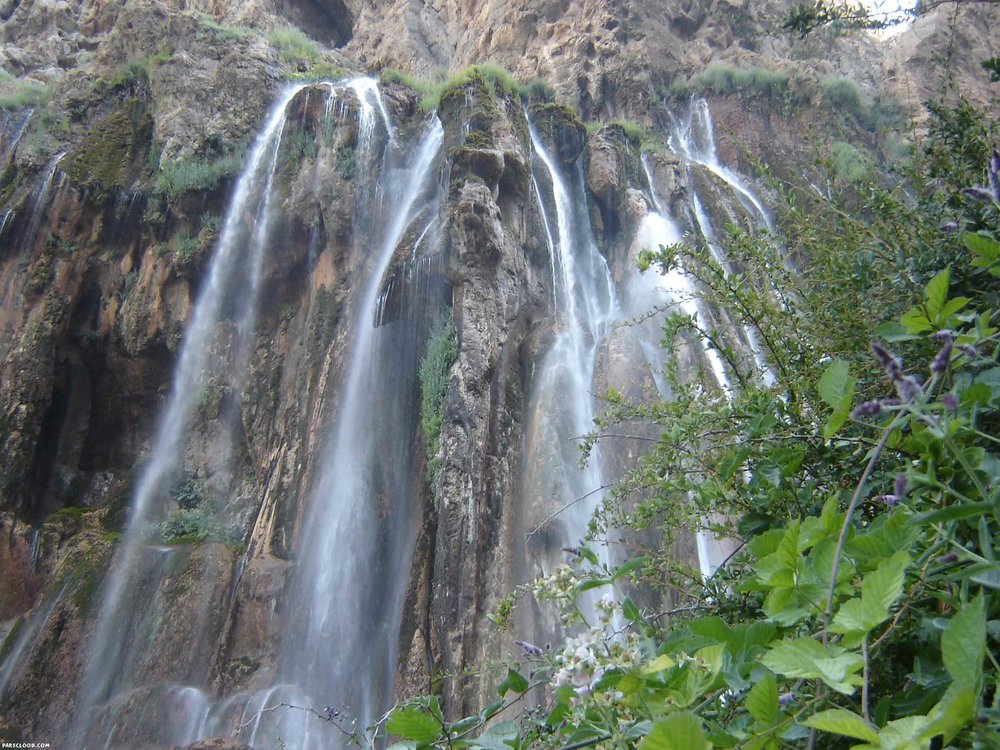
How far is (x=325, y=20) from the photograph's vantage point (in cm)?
2473

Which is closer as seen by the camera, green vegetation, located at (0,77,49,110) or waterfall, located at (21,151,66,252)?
waterfall, located at (21,151,66,252)

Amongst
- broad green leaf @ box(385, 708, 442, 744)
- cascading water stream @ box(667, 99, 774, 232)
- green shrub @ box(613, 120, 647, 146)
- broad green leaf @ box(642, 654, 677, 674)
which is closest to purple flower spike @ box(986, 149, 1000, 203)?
broad green leaf @ box(642, 654, 677, 674)

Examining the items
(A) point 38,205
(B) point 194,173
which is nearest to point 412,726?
(B) point 194,173

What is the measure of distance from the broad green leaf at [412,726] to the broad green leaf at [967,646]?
2.66 feet

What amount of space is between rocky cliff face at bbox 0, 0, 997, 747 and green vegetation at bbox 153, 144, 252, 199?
54 millimetres

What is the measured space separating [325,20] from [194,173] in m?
14.6

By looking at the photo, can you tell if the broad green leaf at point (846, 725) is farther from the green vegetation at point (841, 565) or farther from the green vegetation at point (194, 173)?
the green vegetation at point (194, 173)

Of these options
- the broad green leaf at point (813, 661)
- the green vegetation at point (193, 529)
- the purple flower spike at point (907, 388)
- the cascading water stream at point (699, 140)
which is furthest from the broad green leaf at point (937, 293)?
the cascading water stream at point (699, 140)

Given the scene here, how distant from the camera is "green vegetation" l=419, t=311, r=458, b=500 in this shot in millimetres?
9477

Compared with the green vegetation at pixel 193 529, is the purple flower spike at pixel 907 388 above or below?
below

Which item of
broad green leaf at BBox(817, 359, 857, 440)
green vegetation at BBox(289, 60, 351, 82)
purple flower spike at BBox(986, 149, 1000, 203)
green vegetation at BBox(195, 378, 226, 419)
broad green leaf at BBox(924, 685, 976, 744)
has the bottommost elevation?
broad green leaf at BBox(924, 685, 976, 744)

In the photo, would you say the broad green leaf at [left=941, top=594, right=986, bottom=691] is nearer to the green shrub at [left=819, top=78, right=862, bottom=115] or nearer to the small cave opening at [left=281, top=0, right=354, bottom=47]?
the green shrub at [left=819, top=78, right=862, bottom=115]

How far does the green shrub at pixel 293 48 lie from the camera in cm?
1636

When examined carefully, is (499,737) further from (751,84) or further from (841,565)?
(751,84)
